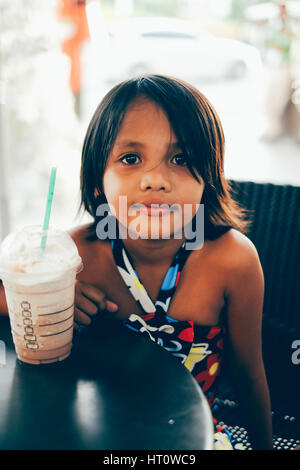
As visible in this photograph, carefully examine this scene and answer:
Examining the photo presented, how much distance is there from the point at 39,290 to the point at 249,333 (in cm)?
62

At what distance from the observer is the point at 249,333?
3.87 ft

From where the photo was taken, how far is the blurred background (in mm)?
2980

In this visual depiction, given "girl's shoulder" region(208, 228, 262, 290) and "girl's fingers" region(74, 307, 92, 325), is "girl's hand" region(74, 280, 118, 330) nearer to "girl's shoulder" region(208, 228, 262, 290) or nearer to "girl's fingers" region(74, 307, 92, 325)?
"girl's fingers" region(74, 307, 92, 325)

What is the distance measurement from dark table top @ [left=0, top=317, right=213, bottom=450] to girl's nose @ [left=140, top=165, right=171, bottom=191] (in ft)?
1.07

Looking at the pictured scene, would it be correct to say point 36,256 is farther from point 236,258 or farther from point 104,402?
point 236,258

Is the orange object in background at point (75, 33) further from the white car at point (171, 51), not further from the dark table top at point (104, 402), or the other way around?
the dark table top at point (104, 402)

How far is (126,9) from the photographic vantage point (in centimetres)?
357

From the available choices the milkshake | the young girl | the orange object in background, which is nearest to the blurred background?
the orange object in background

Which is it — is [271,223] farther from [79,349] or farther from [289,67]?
[289,67]

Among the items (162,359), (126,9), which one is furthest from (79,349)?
(126,9)

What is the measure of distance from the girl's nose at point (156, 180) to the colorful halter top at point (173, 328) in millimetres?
249

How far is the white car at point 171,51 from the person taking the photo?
14.4 ft

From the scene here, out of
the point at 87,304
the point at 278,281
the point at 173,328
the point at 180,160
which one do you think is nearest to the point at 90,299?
the point at 87,304
